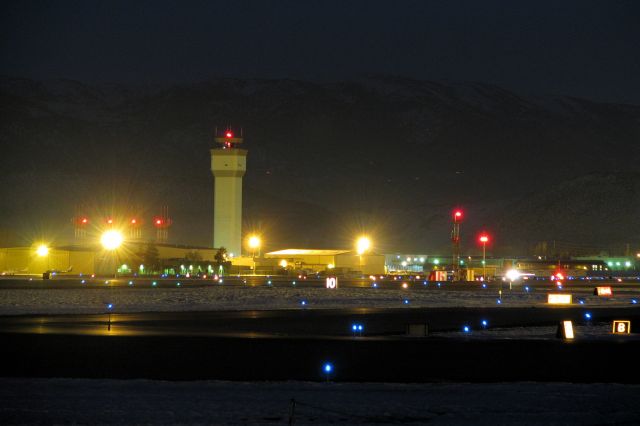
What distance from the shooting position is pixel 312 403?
62.7 ft

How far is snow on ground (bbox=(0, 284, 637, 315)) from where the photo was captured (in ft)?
151

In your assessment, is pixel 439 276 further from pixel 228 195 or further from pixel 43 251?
pixel 43 251

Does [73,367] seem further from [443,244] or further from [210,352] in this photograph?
[443,244]

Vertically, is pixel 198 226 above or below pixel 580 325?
above

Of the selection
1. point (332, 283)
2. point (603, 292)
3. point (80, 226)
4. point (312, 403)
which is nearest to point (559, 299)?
point (603, 292)

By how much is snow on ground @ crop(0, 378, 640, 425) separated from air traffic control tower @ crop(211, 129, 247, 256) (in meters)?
82.4

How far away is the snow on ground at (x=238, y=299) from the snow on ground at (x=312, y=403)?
75.8 feet

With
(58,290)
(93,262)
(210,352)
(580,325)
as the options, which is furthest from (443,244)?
(210,352)

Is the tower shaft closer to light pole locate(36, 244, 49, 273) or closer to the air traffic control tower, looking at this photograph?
the air traffic control tower

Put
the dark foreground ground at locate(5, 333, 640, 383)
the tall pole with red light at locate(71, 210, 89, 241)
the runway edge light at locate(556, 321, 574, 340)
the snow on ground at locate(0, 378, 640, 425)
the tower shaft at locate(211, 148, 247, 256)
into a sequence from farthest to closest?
the tall pole with red light at locate(71, 210, 89, 241) < the tower shaft at locate(211, 148, 247, 256) < the runway edge light at locate(556, 321, 574, 340) < the dark foreground ground at locate(5, 333, 640, 383) < the snow on ground at locate(0, 378, 640, 425)

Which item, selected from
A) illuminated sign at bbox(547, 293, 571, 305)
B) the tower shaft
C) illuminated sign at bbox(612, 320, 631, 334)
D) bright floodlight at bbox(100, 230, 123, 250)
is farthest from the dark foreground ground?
the tower shaft

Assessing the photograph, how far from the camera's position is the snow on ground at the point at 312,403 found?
57.9 ft

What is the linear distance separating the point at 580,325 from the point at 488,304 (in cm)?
1273

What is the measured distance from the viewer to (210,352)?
26844 millimetres
